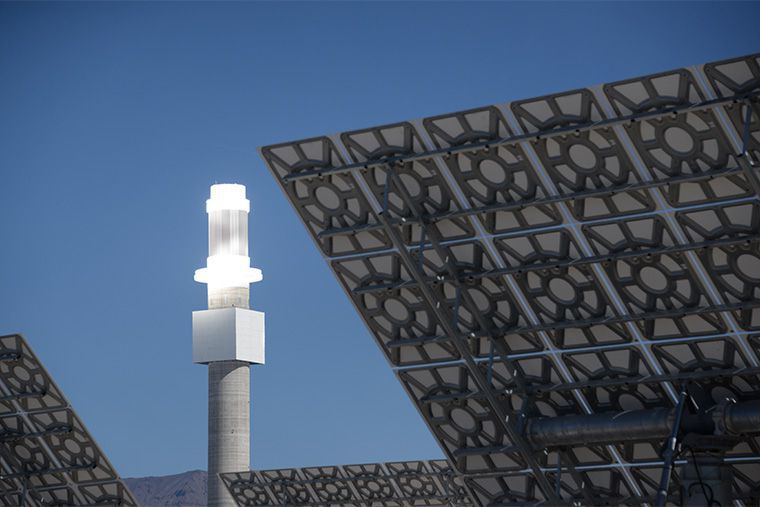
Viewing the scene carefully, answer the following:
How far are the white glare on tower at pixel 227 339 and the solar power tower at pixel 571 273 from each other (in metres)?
45.4

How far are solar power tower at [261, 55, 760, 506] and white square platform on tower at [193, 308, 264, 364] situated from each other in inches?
1776

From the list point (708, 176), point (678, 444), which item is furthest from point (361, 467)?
point (708, 176)

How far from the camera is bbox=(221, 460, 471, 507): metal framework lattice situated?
39.8 m

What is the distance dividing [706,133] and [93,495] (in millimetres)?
15519

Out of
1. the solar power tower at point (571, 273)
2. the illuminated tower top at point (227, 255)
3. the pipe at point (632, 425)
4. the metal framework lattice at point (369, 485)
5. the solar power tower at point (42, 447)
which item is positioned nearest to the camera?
the solar power tower at point (571, 273)

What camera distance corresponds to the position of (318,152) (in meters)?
19.7

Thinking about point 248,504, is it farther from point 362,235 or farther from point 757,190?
point 757,190

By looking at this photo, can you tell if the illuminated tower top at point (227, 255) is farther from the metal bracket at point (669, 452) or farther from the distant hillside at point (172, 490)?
the distant hillside at point (172, 490)

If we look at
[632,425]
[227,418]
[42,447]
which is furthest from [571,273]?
[227,418]

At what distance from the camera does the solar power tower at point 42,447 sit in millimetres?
25125

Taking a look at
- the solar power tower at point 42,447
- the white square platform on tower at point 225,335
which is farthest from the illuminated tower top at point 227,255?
the solar power tower at point 42,447

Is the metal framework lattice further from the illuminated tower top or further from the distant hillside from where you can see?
the distant hillside

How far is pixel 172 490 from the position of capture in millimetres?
186000

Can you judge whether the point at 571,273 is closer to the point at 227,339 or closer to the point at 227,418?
the point at 227,339
